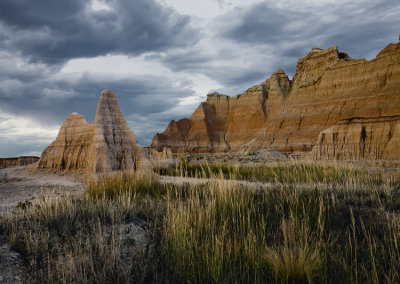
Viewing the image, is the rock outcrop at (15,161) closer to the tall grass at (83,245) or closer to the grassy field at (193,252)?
the tall grass at (83,245)

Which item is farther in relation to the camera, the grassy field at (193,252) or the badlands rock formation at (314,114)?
the badlands rock formation at (314,114)

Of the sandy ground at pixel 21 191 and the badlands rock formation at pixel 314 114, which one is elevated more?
the badlands rock formation at pixel 314 114

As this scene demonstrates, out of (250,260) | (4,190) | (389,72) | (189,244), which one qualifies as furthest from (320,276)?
(389,72)

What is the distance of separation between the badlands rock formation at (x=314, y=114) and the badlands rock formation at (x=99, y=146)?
2487 cm

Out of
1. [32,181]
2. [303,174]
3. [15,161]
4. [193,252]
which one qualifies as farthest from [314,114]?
[193,252]

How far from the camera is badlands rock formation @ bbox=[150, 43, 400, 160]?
32375mm

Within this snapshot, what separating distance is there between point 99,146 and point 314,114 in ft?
163

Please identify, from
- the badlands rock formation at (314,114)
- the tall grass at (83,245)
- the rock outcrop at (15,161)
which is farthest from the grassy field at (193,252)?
the badlands rock formation at (314,114)

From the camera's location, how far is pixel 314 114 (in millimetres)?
51781

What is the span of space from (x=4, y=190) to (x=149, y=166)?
573 centimetres

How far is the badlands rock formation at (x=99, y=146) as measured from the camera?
1171 centimetres

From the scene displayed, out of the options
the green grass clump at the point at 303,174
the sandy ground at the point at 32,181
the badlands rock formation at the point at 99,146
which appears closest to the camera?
the green grass clump at the point at 303,174

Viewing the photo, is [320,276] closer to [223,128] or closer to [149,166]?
[149,166]

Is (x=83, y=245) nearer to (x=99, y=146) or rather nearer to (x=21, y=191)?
(x=21, y=191)
